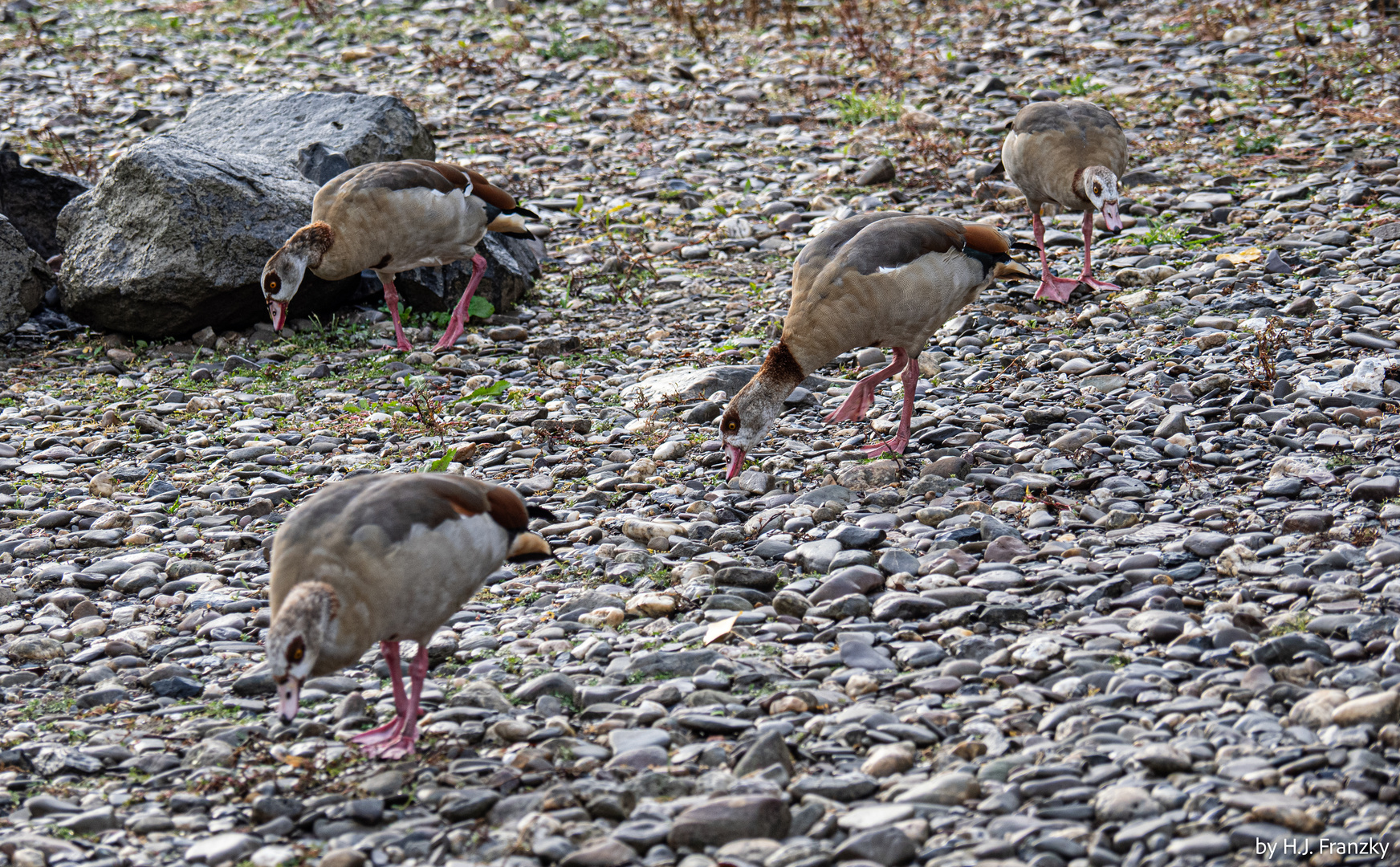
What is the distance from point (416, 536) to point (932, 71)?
12467 mm

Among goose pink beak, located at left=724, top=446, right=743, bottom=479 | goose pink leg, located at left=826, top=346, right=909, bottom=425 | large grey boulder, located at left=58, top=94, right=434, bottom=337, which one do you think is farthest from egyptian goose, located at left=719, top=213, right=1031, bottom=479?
large grey boulder, located at left=58, top=94, right=434, bottom=337

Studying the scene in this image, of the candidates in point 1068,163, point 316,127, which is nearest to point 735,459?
point 1068,163

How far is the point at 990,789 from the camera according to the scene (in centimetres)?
424

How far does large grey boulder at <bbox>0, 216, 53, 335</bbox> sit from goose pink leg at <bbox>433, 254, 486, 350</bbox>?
3.52 metres

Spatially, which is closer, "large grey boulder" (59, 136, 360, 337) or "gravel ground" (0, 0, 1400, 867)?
"gravel ground" (0, 0, 1400, 867)

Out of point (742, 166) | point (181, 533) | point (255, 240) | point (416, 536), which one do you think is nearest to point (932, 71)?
point (742, 166)

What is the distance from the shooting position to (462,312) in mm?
10258

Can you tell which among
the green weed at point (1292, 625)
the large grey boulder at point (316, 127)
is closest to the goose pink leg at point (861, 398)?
the green weed at point (1292, 625)

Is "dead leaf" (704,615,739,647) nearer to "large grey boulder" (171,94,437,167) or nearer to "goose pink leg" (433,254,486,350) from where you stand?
"goose pink leg" (433,254,486,350)

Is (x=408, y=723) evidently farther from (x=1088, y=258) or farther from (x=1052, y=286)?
(x=1088, y=258)

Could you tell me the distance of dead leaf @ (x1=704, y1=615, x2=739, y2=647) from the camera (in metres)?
5.55

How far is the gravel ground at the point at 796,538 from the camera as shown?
14.0ft

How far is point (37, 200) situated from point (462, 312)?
453cm

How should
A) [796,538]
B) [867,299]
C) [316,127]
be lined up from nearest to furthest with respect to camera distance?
[796,538] → [867,299] → [316,127]
